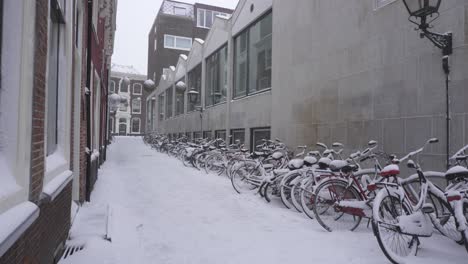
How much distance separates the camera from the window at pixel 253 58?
1113cm

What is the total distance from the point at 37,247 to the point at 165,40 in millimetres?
38057

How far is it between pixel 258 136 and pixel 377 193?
760 centimetres

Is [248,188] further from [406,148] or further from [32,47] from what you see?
[32,47]

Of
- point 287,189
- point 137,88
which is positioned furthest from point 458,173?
point 137,88

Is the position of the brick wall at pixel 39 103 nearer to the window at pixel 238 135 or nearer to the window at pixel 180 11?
the window at pixel 238 135

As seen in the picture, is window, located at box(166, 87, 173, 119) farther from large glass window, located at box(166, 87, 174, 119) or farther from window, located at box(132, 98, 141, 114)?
window, located at box(132, 98, 141, 114)

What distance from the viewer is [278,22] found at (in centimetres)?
997

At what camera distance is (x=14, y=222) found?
192cm

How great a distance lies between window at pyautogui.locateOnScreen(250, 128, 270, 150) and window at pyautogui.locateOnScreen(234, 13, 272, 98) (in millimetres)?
1331

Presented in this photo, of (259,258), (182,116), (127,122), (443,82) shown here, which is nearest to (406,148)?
(443,82)

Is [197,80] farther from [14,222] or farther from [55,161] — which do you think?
[14,222]

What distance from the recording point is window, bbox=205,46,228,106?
1521cm

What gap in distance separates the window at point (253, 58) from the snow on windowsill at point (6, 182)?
29.9 feet

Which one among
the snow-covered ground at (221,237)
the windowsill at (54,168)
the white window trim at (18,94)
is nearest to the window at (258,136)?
the snow-covered ground at (221,237)
